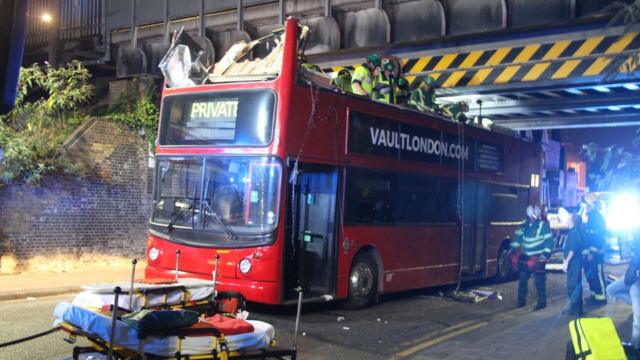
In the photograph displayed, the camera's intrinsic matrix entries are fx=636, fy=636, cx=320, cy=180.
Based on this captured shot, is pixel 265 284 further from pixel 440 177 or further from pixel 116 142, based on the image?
pixel 116 142

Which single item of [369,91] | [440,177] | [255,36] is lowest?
[440,177]

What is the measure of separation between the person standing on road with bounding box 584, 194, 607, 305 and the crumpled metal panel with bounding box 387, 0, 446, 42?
472cm

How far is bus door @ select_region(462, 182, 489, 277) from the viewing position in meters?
13.7

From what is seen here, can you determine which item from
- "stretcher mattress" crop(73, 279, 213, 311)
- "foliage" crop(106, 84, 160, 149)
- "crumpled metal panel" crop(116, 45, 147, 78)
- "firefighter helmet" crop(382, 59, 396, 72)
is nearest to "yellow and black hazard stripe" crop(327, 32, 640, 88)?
"firefighter helmet" crop(382, 59, 396, 72)

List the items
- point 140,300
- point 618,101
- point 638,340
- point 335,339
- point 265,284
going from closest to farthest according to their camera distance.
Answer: point 140,300 → point 638,340 → point 335,339 → point 265,284 → point 618,101

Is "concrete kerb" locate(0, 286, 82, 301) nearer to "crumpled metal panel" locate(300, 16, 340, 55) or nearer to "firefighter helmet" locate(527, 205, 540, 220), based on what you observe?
"crumpled metal panel" locate(300, 16, 340, 55)

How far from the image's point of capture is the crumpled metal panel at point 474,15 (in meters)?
12.4

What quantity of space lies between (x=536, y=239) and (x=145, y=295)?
8.21m

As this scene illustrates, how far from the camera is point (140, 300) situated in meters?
5.73

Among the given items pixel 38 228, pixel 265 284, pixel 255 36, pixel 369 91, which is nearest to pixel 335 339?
pixel 265 284

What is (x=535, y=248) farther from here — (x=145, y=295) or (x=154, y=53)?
(x=154, y=53)

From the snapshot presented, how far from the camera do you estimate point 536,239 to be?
1179 cm

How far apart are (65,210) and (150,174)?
2.62 meters

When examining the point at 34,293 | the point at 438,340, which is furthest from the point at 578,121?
the point at 34,293
